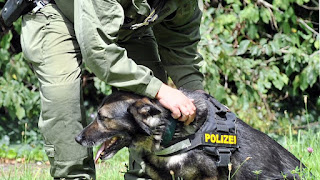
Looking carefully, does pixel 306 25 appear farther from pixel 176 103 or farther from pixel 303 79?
pixel 176 103

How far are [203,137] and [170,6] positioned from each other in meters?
0.85

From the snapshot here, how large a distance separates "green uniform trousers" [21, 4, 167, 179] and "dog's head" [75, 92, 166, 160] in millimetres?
141

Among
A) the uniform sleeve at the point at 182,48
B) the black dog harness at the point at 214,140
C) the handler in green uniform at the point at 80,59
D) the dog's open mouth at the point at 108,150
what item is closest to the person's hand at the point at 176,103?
the handler in green uniform at the point at 80,59

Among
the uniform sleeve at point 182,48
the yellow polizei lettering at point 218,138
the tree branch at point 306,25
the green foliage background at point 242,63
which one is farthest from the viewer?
the tree branch at point 306,25

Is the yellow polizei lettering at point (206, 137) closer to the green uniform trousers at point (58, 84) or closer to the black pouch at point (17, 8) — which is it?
the green uniform trousers at point (58, 84)

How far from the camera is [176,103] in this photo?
3.34 m

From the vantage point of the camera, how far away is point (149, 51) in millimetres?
4047

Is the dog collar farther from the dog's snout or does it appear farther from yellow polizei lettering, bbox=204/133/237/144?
the dog's snout

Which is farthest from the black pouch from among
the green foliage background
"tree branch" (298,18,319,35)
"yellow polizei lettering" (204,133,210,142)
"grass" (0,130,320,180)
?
"tree branch" (298,18,319,35)

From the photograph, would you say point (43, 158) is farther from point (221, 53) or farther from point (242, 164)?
point (242, 164)

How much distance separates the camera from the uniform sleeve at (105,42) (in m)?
3.11

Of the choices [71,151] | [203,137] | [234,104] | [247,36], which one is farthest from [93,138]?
[247,36]

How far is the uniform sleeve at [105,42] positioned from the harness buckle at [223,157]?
64 cm

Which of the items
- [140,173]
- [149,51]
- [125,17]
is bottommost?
[140,173]
